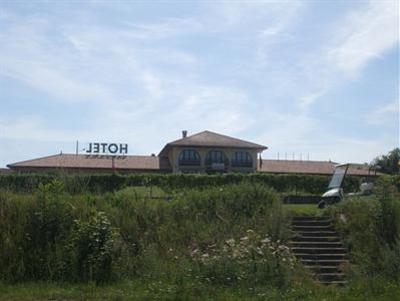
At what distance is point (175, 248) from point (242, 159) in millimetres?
66682

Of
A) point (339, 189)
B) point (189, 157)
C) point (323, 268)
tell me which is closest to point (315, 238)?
point (323, 268)

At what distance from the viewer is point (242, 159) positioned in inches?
3342

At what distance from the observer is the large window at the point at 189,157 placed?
82688 millimetres

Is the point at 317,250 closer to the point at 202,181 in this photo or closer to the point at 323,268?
the point at 323,268

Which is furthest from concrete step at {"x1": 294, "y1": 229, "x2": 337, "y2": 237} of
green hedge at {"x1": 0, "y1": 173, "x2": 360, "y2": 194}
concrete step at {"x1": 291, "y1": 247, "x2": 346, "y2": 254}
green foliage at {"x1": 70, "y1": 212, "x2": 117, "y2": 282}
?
green hedge at {"x1": 0, "y1": 173, "x2": 360, "y2": 194}

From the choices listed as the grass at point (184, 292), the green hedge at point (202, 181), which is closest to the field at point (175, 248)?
the grass at point (184, 292)

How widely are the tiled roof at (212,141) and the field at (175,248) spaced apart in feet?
193

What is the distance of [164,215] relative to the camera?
68.6 feet

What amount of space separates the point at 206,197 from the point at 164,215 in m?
2.66

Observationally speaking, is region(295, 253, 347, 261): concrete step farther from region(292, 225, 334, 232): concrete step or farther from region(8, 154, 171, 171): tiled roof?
region(8, 154, 171, 171): tiled roof

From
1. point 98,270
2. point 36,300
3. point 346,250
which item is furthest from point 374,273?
point 36,300

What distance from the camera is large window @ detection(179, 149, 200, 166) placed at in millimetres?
82688

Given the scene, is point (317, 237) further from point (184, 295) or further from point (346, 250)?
point (184, 295)

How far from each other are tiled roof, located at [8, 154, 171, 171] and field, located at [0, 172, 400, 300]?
193 feet
